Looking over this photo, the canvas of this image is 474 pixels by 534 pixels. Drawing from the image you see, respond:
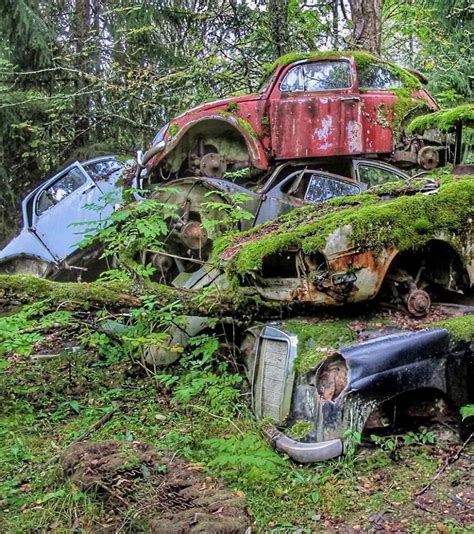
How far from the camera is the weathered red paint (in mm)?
8047

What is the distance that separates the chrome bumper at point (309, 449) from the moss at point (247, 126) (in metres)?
5.16

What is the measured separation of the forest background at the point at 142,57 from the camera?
10.6 meters

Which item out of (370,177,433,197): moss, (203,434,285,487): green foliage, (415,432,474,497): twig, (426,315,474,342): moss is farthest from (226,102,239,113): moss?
(415,432,474,497): twig

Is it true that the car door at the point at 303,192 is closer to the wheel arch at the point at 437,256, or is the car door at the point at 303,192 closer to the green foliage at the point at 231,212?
the green foliage at the point at 231,212

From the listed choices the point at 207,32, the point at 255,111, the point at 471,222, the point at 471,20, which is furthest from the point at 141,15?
the point at 471,222

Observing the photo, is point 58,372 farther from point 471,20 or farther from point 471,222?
point 471,20

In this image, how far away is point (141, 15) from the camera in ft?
37.7

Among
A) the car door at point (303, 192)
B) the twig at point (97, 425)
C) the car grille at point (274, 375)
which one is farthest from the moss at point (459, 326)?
the car door at point (303, 192)

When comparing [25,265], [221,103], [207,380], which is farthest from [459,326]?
[25,265]

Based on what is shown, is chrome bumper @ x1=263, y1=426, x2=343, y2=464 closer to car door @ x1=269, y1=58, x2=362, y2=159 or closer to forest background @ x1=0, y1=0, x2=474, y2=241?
car door @ x1=269, y1=58, x2=362, y2=159

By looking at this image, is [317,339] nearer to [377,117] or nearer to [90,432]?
[90,432]

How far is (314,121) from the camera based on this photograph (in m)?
8.05

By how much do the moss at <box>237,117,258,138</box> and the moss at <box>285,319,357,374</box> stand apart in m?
4.27

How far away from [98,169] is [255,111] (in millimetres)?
2876
